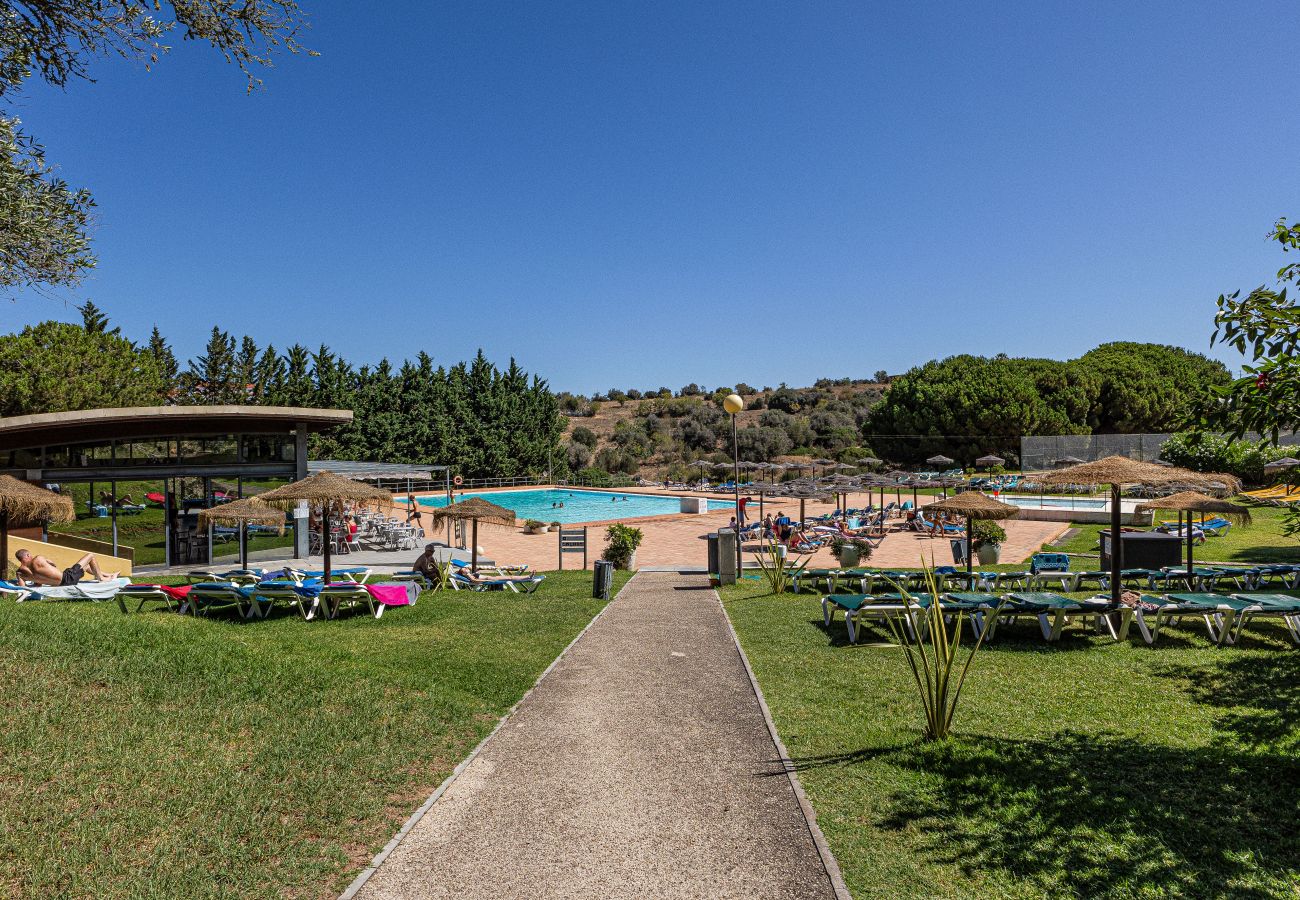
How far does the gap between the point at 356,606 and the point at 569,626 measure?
4.02 m

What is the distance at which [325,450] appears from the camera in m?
44.2

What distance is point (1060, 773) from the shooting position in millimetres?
4758

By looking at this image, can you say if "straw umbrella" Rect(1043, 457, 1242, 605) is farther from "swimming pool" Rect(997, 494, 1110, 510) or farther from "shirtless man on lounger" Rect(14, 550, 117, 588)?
"swimming pool" Rect(997, 494, 1110, 510)

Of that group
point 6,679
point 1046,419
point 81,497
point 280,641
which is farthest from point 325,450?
point 1046,419

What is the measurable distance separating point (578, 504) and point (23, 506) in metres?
29.5

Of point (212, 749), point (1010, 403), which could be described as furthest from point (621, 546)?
point (1010, 403)

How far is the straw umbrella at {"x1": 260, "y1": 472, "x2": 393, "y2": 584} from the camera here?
1134cm

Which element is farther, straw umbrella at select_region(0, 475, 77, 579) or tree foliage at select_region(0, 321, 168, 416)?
tree foliage at select_region(0, 321, 168, 416)

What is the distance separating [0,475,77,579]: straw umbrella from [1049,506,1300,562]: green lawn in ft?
71.9

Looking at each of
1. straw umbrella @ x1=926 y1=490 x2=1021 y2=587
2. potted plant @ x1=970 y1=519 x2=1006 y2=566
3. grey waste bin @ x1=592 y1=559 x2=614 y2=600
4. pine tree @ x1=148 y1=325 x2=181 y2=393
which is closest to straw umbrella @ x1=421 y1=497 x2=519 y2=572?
grey waste bin @ x1=592 y1=559 x2=614 y2=600

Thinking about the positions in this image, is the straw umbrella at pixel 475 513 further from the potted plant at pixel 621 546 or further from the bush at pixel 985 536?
the bush at pixel 985 536

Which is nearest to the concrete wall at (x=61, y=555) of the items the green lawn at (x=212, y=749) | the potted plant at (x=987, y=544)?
the green lawn at (x=212, y=749)

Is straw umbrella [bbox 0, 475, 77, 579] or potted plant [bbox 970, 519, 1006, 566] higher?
straw umbrella [bbox 0, 475, 77, 579]

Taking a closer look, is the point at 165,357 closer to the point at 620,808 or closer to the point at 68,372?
the point at 68,372
